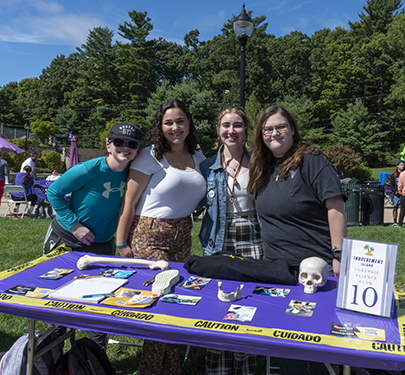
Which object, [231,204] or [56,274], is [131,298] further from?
[231,204]

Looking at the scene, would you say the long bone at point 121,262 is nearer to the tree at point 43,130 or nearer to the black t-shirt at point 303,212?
the black t-shirt at point 303,212

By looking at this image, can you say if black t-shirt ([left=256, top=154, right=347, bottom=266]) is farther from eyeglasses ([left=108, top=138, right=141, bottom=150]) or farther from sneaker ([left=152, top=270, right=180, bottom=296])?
eyeglasses ([left=108, top=138, right=141, bottom=150])

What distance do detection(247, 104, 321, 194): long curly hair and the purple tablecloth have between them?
0.72m

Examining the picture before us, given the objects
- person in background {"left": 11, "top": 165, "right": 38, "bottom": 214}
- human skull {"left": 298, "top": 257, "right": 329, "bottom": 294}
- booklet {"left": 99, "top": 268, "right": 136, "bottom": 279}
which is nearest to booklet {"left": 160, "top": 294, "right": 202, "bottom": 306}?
booklet {"left": 99, "top": 268, "right": 136, "bottom": 279}

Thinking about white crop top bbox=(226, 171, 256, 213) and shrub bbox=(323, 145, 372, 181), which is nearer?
white crop top bbox=(226, 171, 256, 213)


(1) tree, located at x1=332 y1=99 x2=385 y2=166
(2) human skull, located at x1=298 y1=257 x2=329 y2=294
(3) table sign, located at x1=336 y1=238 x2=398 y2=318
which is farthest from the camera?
(1) tree, located at x1=332 y1=99 x2=385 y2=166

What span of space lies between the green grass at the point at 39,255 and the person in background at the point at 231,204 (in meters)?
1.15

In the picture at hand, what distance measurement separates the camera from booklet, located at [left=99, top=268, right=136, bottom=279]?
209 centimetres

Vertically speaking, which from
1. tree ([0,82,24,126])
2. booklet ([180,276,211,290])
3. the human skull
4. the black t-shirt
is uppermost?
tree ([0,82,24,126])

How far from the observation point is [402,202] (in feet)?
31.0

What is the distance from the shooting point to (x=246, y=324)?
1488mm

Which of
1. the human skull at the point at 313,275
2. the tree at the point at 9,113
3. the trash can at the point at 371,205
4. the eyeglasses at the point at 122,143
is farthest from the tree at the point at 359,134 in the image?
the tree at the point at 9,113

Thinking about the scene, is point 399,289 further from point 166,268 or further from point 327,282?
point 166,268

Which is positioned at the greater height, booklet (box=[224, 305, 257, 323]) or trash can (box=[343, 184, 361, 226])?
booklet (box=[224, 305, 257, 323])
